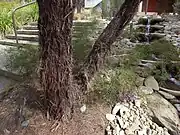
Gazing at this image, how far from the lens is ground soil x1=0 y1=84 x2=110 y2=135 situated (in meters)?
2.12

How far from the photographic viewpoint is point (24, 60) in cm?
298

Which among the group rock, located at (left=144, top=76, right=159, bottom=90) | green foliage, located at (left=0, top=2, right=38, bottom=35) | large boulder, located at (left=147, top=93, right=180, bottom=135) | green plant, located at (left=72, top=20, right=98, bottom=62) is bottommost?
large boulder, located at (left=147, top=93, right=180, bottom=135)

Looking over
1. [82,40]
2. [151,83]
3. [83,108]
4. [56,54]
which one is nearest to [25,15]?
[82,40]

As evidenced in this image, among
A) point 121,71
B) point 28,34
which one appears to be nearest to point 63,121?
point 121,71

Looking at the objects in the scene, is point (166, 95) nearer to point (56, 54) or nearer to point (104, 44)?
point (104, 44)

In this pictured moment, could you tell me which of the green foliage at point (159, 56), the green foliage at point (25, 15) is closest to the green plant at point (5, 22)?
the green foliage at point (25, 15)

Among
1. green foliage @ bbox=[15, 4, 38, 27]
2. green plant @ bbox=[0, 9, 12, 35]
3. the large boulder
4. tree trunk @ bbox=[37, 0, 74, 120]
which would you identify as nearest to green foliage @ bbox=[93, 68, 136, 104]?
the large boulder

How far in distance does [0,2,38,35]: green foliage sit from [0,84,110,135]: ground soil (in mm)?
3506

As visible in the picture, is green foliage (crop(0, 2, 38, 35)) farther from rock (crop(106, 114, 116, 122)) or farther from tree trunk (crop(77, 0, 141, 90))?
rock (crop(106, 114, 116, 122))

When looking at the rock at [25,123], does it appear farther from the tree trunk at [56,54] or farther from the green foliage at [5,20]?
the green foliage at [5,20]

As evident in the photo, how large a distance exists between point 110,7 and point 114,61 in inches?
123

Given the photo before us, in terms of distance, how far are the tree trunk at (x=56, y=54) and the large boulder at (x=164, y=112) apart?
0.99 m

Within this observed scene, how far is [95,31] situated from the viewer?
369cm

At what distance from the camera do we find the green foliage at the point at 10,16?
216 inches
